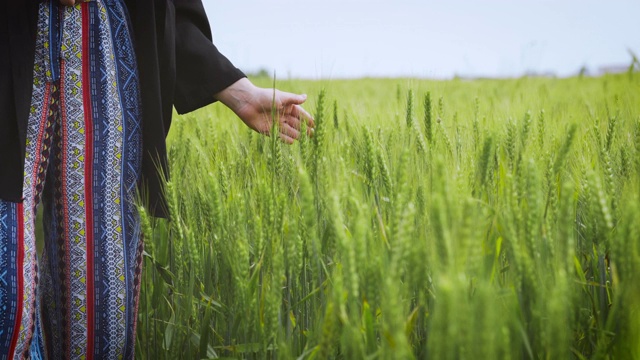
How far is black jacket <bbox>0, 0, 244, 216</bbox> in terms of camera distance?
3.52 feet

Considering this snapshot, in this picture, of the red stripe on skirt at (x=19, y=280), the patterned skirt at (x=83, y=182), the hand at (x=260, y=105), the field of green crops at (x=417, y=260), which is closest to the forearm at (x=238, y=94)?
the hand at (x=260, y=105)

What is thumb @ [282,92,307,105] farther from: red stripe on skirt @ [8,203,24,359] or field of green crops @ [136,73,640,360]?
red stripe on skirt @ [8,203,24,359]

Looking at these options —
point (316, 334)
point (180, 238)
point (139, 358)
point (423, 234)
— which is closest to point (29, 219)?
point (180, 238)

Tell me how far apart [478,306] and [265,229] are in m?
0.43

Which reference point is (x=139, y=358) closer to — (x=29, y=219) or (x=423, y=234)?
(x=29, y=219)

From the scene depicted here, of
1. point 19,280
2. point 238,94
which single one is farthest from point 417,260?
point 238,94

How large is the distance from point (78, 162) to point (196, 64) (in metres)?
0.36

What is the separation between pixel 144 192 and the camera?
1.27 metres

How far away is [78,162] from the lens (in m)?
1.14

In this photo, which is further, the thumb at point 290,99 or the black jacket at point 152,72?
the thumb at point 290,99

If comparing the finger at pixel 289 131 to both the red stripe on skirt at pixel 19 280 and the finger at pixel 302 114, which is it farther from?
the red stripe on skirt at pixel 19 280

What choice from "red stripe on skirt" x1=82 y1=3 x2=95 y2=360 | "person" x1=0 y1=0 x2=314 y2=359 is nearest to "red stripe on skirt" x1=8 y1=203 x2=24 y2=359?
"person" x1=0 y1=0 x2=314 y2=359

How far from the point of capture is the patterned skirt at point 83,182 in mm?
1114

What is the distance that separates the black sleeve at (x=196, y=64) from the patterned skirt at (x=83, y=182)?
0.20m
